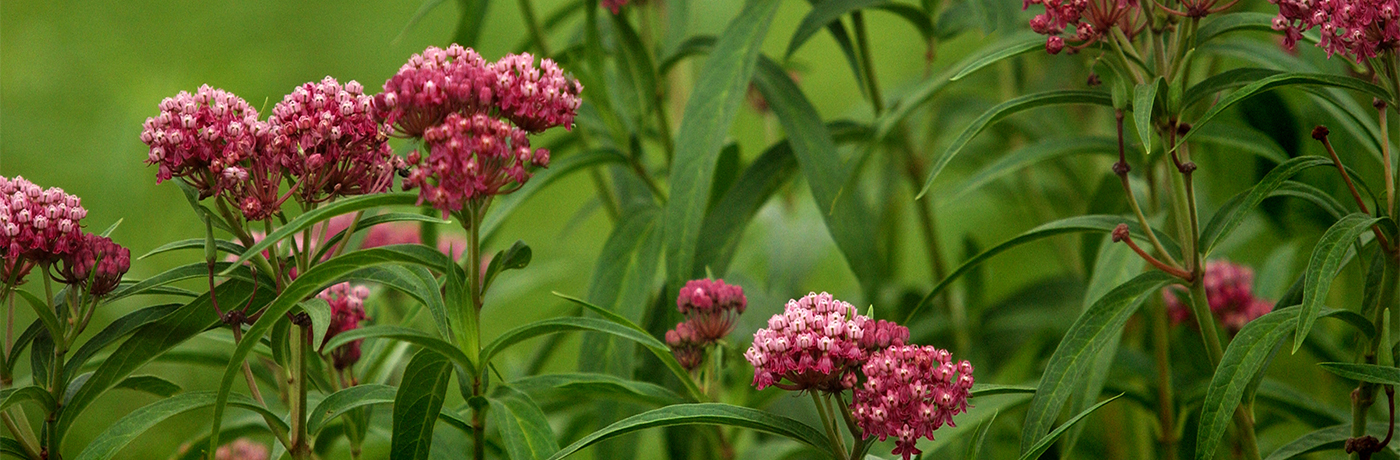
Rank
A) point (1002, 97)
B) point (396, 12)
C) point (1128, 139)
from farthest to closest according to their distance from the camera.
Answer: point (396, 12)
point (1002, 97)
point (1128, 139)

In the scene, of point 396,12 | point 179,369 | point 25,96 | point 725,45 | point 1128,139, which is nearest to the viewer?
point 725,45

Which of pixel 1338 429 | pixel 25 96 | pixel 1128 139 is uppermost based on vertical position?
pixel 25 96

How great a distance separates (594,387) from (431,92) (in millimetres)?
189

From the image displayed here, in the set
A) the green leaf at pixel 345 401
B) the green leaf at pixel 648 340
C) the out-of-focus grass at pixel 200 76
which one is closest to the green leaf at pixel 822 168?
the green leaf at pixel 648 340

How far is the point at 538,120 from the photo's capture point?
21.5 inches

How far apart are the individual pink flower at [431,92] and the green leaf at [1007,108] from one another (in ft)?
0.77

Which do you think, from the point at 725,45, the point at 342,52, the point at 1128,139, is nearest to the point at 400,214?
the point at 725,45

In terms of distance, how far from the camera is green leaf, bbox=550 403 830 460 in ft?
1.65

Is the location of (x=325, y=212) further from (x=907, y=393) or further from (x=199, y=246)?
(x=907, y=393)

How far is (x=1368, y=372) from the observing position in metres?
0.53

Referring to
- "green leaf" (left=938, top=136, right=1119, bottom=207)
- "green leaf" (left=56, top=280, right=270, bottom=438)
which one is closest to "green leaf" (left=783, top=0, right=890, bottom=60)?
"green leaf" (left=938, top=136, right=1119, bottom=207)

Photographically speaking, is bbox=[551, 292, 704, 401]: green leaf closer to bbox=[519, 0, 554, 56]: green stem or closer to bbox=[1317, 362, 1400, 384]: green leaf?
bbox=[1317, 362, 1400, 384]: green leaf

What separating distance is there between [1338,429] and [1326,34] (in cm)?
23

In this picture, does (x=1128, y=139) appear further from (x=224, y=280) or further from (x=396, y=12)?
(x=396, y=12)
